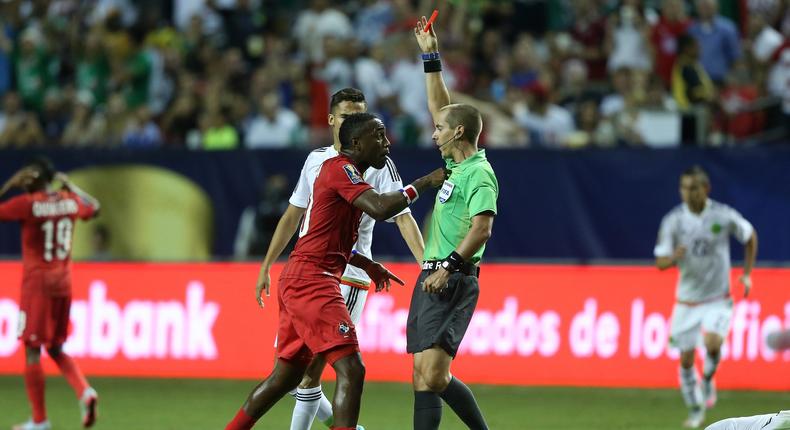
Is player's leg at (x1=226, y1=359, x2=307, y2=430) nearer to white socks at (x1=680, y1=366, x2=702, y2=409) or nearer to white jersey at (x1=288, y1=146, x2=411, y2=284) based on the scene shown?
white jersey at (x1=288, y1=146, x2=411, y2=284)

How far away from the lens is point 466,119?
7582 mm

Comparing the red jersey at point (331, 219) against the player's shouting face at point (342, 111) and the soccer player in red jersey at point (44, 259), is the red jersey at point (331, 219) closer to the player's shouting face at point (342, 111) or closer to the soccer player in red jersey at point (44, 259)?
the player's shouting face at point (342, 111)

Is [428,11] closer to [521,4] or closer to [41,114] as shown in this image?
[521,4]

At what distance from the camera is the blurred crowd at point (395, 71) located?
51.3 feet

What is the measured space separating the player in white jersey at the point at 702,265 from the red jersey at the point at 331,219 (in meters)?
4.56

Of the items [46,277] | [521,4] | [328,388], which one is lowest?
[328,388]

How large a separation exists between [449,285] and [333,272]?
722 mm

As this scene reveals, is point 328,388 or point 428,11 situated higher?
point 428,11

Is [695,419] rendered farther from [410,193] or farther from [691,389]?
[410,193]

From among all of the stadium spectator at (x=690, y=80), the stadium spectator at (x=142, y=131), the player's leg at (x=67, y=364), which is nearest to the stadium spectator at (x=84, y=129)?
the stadium spectator at (x=142, y=131)

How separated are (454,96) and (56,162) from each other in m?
4.97

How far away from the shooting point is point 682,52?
626 inches

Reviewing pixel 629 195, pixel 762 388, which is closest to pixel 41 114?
pixel 629 195

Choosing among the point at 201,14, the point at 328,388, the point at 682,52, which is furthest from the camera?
the point at 201,14
